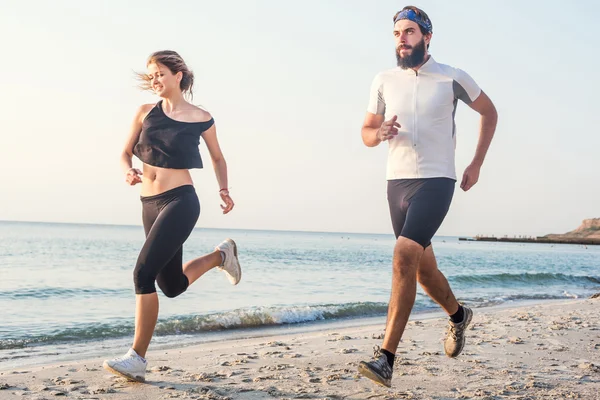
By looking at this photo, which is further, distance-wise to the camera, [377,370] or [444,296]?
[444,296]

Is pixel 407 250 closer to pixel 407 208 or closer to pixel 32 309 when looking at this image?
pixel 407 208

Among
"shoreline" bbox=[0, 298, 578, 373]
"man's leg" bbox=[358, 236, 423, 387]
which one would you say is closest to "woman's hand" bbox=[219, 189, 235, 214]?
"man's leg" bbox=[358, 236, 423, 387]

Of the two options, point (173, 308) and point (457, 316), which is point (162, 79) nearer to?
point (457, 316)

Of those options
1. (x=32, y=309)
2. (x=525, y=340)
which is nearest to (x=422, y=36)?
(x=525, y=340)

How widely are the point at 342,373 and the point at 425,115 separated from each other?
6.06 ft

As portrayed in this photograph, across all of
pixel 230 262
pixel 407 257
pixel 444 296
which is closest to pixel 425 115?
pixel 407 257

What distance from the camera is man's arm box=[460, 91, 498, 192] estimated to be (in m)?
4.10

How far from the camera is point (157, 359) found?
5312 millimetres

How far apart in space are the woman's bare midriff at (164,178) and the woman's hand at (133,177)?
97mm

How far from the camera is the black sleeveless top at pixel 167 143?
407 cm

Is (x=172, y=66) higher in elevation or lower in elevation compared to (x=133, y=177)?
higher

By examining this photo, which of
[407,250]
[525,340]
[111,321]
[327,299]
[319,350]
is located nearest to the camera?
[407,250]

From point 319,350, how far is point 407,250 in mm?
2294

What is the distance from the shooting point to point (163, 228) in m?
3.96
